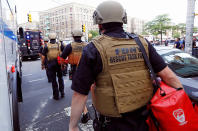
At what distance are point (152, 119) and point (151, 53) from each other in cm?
57

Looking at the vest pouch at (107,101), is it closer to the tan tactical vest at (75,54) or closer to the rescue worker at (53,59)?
the tan tactical vest at (75,54)

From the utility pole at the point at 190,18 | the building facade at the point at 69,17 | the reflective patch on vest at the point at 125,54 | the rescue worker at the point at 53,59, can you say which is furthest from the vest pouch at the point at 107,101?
the building facade at the point at 69,17

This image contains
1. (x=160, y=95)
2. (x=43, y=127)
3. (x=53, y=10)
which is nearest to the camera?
(x=160, y=95)

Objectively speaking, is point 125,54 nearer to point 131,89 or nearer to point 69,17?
point 131,89

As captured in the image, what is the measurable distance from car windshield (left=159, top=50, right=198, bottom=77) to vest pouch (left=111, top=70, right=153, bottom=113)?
227cm

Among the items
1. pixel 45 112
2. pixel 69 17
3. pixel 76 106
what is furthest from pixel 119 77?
pixel 69 17

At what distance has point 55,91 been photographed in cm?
480

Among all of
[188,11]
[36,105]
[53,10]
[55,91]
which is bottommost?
[36,105]

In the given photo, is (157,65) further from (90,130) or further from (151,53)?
(90,130)

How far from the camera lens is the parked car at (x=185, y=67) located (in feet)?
9.43

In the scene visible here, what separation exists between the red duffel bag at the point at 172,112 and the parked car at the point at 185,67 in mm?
1623

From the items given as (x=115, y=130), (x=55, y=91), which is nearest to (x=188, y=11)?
(x=55, y=91)

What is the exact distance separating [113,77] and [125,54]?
8.5 inches

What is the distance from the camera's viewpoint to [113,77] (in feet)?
4.27
